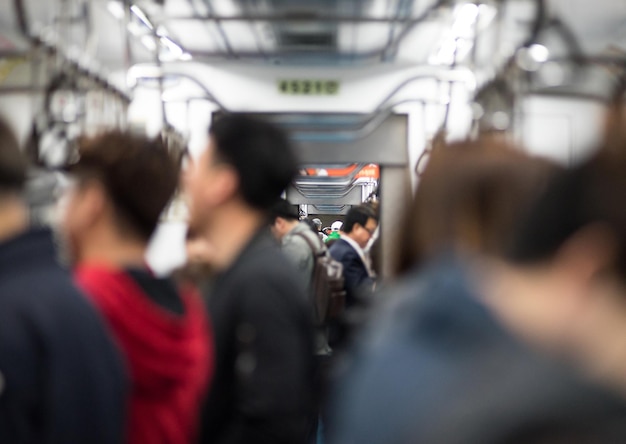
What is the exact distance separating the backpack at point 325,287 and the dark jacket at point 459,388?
3.38 metres

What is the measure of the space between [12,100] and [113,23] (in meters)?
2.17

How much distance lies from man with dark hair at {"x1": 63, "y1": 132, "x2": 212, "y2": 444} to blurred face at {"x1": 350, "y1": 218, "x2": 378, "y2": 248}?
369 cm

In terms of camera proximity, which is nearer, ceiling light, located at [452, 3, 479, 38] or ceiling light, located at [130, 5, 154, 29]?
ceiling light, located at [130, 5, 154, 29]

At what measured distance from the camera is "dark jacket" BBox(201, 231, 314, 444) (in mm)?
1478

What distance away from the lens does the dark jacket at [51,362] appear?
124cm

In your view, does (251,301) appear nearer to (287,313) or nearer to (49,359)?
(287,313)

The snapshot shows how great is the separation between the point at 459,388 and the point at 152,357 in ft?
3.17

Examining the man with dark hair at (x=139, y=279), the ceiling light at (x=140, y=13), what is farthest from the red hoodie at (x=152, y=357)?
the ceiling light at (x=140, y=13)

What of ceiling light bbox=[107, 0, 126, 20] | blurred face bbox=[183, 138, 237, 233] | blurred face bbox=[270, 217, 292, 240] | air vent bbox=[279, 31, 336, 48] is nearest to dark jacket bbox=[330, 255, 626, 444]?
blurred face bbox=[183, 138, 237, 233]

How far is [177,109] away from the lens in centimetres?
633

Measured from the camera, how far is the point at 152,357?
1440 millimetres

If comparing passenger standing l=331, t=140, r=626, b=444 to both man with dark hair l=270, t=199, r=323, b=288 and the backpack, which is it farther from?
the backpack

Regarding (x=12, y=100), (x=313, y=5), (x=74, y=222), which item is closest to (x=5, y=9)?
(x=12, y=100)

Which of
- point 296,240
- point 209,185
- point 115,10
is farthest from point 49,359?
point 115,10
